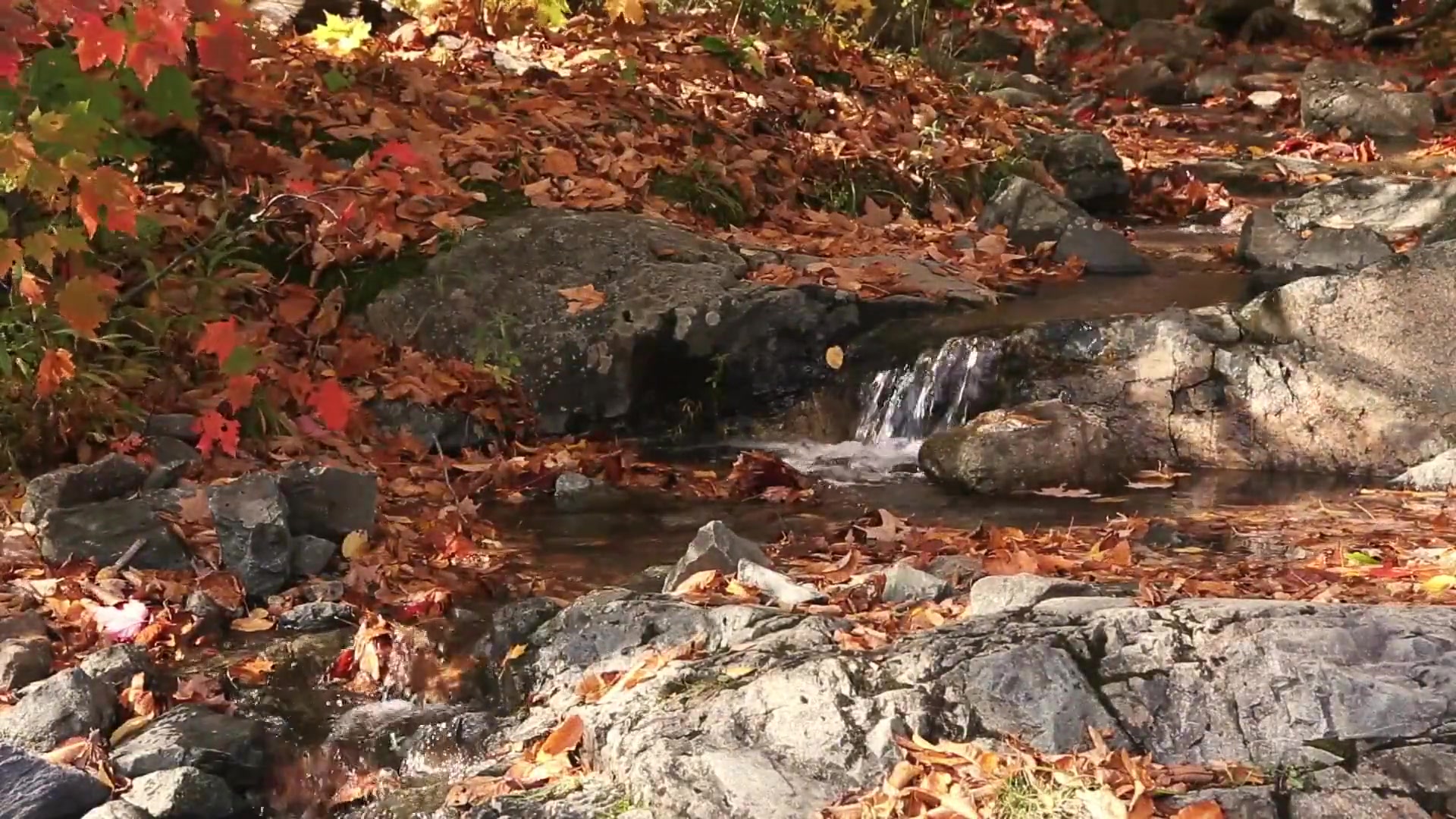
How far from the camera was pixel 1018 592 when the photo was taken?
393cm

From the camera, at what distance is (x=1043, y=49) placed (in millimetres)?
19641

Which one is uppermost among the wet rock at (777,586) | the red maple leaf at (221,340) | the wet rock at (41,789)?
the red maple leaf at (221,340)

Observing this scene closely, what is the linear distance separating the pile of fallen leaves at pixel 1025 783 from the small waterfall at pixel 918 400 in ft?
12.5

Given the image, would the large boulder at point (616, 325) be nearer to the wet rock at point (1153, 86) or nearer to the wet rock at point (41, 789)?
the wet rock at point (41, 789)

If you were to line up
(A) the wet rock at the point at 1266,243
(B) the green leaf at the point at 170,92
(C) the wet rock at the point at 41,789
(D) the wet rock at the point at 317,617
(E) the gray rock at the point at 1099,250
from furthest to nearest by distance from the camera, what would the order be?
(A) the wet rock at the point at 1266,243 → (E) the gray rock at the point at 1099,250 → (B) the green leaf at the point at 170,92 → (D) the wet rock at the point at 317,617 → (C) the wet rock at the point at 41,789

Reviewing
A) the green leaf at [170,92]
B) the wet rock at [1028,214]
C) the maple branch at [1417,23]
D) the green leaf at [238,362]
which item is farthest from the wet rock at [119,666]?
the maple branch at [1417,23]

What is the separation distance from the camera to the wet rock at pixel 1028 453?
612 cm

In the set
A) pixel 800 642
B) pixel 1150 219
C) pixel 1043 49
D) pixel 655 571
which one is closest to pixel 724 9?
pixel 1150 219

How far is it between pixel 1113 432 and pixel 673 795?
3.83 metres

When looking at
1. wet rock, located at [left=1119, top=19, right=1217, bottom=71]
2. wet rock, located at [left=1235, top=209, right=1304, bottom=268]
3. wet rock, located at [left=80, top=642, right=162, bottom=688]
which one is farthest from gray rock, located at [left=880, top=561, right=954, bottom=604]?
wet rock, located at [left=1119, top=19, right=1217, bottom=71]

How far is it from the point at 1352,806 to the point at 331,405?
446 centimetres

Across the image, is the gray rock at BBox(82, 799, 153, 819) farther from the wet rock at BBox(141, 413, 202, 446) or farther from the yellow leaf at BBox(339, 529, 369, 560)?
the wet rock at BBox(141, 413, 202, 446)

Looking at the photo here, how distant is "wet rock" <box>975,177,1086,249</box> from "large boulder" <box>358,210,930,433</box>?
1955 millimetres

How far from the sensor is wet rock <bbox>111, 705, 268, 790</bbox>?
150 inches
